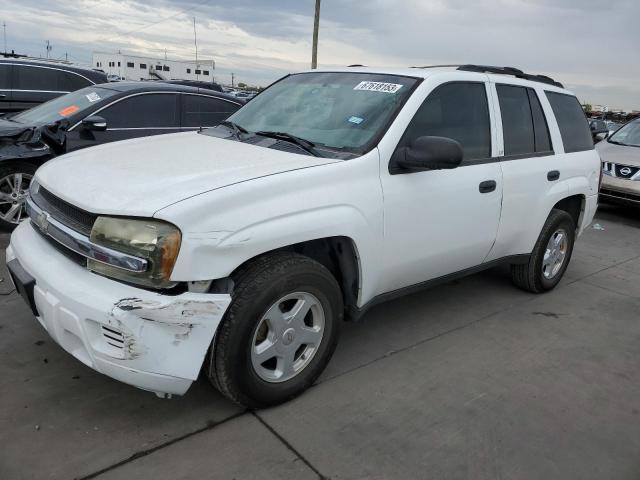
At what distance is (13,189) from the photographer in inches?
213

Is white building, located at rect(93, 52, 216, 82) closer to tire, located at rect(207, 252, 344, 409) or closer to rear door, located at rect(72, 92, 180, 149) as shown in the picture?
rear door, located at rect(72, 92, 180, 149)

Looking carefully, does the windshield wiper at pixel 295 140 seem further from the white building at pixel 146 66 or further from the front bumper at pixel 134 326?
the white building at pixel 146 66

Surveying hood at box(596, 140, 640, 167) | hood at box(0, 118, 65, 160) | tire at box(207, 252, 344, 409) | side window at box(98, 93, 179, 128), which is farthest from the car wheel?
hood at box(596, 140, 640, 167)

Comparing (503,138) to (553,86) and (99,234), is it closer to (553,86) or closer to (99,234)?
(553,86)

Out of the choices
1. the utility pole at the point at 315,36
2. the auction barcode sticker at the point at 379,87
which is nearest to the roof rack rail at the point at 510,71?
the auction barcode sticker at the point at 379,87

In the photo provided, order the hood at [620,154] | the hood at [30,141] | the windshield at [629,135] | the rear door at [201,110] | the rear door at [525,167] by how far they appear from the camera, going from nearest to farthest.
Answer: the rear door at [525,167] → the hood at [30,141] → the rear door at [201,110] → the hood at [620,154] → the windshield at [629,135]

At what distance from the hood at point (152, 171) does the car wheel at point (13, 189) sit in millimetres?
2409

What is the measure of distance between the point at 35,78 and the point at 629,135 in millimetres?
9555

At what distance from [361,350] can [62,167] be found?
2122mm

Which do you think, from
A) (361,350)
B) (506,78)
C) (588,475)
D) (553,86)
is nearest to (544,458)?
(588,475)

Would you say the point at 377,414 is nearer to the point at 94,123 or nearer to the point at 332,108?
the point at 332,108

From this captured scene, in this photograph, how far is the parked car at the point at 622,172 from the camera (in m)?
8.22

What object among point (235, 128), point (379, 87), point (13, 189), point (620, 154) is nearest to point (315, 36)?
point (620, 154)

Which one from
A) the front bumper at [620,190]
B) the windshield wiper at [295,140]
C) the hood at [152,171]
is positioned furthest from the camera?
the front bumper at [620,190]
